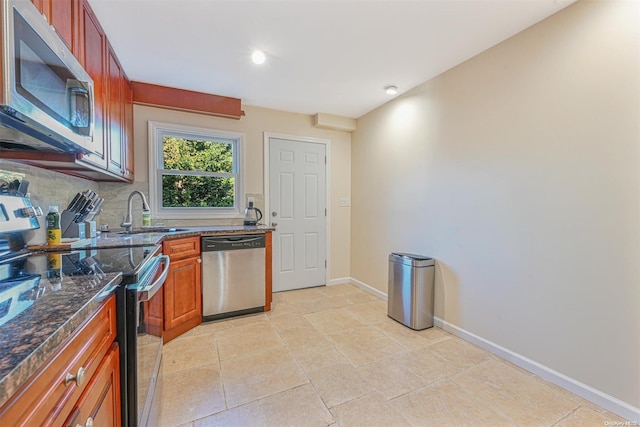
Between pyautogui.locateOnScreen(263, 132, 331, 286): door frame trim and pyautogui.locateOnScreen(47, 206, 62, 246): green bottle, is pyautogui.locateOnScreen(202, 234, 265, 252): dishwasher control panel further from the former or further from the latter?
pyautogui.locateOnScreen(47, 206, 62, 246): green bottle

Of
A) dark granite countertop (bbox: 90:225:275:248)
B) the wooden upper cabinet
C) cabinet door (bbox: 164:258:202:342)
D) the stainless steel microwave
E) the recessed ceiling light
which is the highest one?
the recessed ceiling light

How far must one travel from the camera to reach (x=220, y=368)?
1.97 m

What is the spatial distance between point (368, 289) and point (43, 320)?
3.42m

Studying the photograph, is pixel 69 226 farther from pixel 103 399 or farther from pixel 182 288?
pixel 103 399

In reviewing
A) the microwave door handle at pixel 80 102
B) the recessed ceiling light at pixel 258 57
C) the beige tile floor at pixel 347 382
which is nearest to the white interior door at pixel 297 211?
the beige tile floor at pixel 347 382

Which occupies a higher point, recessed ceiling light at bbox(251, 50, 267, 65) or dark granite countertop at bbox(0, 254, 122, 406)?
recessed ceiling light at bbox(251, 50, 267, 65)

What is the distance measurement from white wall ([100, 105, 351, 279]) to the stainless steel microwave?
1.56 m

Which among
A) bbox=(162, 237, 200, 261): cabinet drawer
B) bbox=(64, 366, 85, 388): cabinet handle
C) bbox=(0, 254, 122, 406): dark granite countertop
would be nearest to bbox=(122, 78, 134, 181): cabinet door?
bbox=(162, 237, 200, 261): cabinet drawer

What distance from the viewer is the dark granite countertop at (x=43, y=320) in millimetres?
478

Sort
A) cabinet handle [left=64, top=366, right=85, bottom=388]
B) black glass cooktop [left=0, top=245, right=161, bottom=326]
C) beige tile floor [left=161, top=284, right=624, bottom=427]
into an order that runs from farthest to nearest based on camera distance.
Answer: beige tile floor [left=161, top=284, right=624, bottom=427]
black glass cooktop [left=0, top=245, right=161, bottom=326]
cabinet handle [left=64, top=366, right=85, bottom=388]

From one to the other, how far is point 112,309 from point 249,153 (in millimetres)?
2690

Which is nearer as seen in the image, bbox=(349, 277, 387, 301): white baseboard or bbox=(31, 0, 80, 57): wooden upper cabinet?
bbox=(31, 0, 80, 57): wooden upper cabinet

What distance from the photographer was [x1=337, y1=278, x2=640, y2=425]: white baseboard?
60.2 inches

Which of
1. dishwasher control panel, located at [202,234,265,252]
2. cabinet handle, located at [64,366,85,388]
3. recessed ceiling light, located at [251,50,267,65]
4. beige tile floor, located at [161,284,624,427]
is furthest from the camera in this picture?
dishwasher control panel, located at [202,234,265,252]
